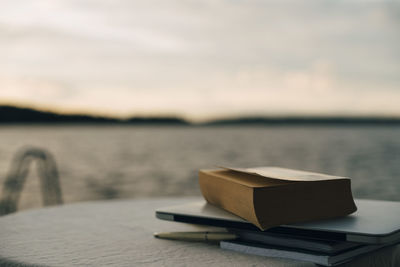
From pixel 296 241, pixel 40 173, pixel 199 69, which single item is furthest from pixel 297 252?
pixel 199 69

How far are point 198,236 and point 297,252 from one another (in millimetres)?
192

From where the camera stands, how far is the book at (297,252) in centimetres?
59

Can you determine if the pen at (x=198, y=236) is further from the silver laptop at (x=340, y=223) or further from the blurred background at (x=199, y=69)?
the blurred background at (x=199, y=69)

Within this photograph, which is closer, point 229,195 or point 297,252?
point 297,252

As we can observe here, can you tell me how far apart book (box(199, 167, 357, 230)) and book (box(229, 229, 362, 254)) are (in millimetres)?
31

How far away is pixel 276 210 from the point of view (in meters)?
0.64

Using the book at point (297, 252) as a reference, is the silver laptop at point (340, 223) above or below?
above

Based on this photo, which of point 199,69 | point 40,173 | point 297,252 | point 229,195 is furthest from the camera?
point 199,69

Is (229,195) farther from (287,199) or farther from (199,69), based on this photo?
(199,69)

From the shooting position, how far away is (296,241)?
64 cm

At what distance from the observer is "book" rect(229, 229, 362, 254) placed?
1.98ft

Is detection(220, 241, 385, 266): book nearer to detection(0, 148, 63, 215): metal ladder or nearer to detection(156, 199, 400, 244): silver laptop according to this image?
detection(156, 199, 400, 244): silver laptop

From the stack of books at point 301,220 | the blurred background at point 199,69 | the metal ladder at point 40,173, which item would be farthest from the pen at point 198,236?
the blurred background at point 199,69

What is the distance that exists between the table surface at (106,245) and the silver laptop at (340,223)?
4cm
